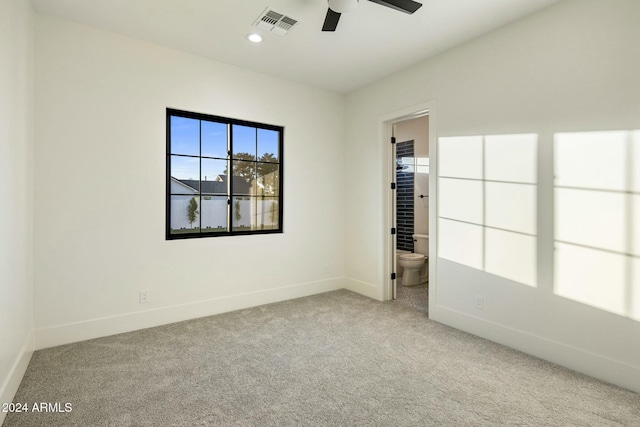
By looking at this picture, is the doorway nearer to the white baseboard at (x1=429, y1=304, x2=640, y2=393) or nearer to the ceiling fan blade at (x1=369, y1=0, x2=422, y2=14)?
the white baseboard at (x1=429, y1=304, x2=640, y2=393)

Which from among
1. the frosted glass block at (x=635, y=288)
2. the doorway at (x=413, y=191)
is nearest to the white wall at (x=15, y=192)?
the frosted glass block at (x=635, y=288)

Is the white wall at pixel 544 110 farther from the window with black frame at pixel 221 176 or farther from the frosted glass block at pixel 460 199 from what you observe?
the window with black frame at pixel 221 176

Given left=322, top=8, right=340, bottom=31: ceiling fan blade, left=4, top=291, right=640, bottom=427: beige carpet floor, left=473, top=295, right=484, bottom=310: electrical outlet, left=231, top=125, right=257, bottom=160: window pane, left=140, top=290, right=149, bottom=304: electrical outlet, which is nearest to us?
left=4, top=291, right=640, bottom=427: beige carpet floor

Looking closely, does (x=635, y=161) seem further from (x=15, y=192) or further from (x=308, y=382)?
(x=15, y=192)

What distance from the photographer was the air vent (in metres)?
2.70

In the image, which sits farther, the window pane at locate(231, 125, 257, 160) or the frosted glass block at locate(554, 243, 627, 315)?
the window pane at locate(231, 125, 257, 160)

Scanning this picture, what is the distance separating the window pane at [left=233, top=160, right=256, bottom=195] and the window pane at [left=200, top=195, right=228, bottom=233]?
0.24 metres

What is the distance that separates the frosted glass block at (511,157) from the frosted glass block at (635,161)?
58cm

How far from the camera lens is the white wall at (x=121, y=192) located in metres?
2.77

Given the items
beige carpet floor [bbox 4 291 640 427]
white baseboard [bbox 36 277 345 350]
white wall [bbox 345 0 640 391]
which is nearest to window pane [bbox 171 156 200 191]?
white baseboard [bbox 36 277 345 350]

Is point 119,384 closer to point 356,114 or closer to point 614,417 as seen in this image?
point 614,417

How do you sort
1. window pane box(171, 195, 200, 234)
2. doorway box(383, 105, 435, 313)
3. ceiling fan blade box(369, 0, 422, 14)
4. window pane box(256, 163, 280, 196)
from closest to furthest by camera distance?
ceiling fan blade box(369, 0, 422, 14)
window pane box(171, 195, 200, 234)
window pane box(256, 163, 280, 196)
doorway box(383, 105, 435, 313)

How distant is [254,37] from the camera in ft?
10.1

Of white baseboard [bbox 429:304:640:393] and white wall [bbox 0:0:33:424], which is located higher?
white wall [bbox 0:0:33:424]
